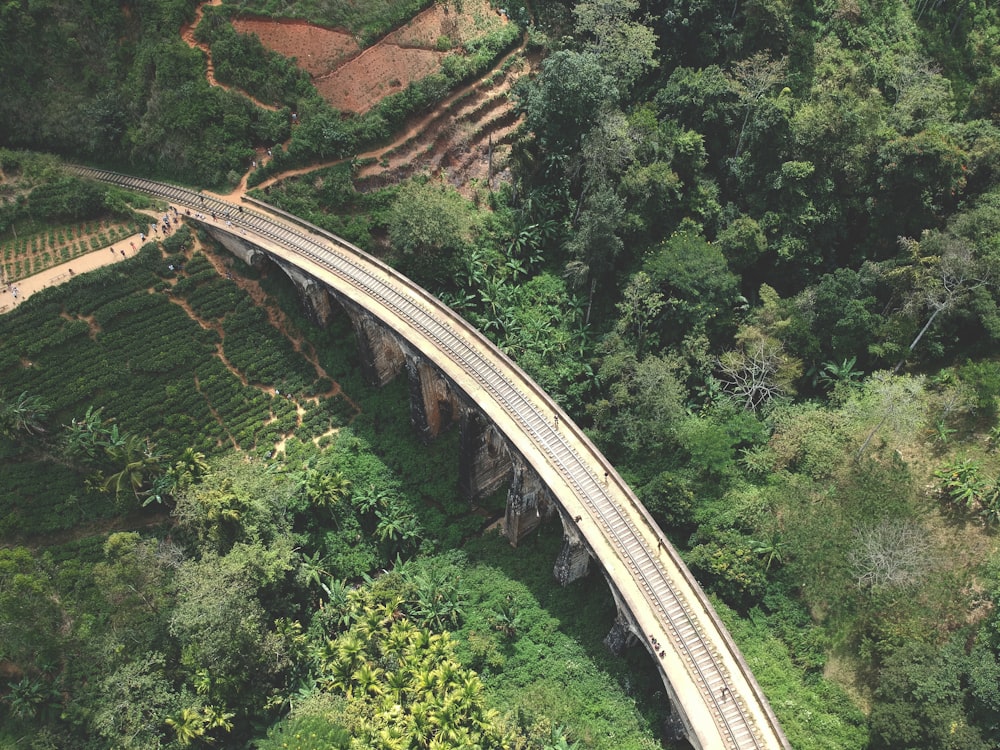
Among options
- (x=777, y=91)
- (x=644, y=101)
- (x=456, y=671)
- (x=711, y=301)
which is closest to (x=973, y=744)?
(x=456, y=671)

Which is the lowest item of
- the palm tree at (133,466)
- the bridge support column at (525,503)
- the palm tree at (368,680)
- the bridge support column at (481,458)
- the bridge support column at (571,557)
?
the palm tree at (368,680)

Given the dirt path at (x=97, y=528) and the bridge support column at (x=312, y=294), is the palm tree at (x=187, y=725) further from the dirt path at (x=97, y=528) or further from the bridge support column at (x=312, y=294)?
the bridge support column at (x=312, y=294)

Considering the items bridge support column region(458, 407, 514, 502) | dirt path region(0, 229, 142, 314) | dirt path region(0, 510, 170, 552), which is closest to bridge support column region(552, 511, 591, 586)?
bridge support column region(458, 407, 514, 502)

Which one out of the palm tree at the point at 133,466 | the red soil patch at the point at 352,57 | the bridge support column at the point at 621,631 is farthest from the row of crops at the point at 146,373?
the bridge support column at the point at 621,631

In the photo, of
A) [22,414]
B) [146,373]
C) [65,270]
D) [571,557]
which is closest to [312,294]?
[146,373]

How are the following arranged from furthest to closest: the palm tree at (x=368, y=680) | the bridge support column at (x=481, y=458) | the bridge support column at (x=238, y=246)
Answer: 1. the bridge support column at (x=238, y=246)
2. the bridge support column at (x=481, y=458)
3. the palm tree at (x=368, y=680)

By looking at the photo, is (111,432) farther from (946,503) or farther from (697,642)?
(946,503)

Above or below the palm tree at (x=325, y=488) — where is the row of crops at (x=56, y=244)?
above

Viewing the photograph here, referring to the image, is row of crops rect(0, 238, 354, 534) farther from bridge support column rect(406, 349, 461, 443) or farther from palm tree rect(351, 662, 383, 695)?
palm tree rect(351, 662, 383, 695)
